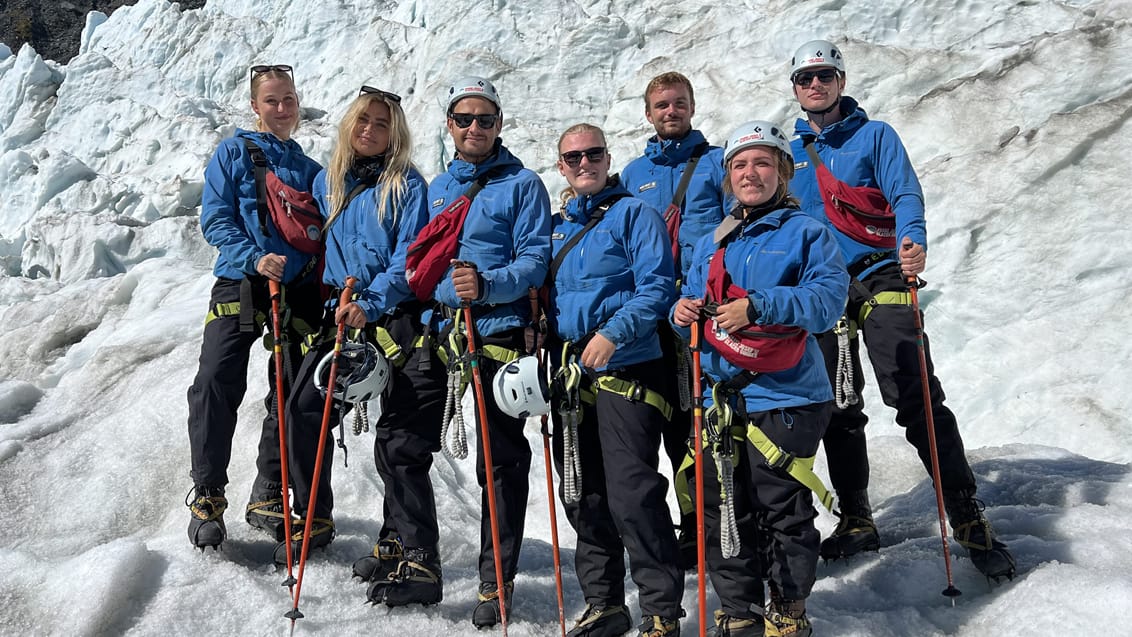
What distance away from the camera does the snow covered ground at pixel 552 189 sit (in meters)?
3.77

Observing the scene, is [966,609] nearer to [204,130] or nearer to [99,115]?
[204,130]

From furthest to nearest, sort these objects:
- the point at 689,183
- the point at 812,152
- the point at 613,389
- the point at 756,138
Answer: the point at 812,152
the point at 689,183
the point at 613,389
the point at 756,138

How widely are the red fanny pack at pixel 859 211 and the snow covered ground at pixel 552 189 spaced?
1589 millimetres

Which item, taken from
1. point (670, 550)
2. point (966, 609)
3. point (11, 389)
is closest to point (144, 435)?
point (11, 389)

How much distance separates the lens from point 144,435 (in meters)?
6.46

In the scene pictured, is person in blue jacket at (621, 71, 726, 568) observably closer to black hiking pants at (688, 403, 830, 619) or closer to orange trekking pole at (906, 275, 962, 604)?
black hiking pants at (688, 403, 830, 619)

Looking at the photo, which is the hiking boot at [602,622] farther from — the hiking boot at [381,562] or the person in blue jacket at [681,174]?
the hiking boot at [381,562]

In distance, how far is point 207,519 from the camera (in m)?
4.09

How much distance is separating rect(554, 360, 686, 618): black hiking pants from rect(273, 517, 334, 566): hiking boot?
1.45 metres

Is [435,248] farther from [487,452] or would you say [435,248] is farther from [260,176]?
[260,176]

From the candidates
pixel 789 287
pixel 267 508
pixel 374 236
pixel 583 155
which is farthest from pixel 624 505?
pixel 267 508

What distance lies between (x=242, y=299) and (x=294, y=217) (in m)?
0.50

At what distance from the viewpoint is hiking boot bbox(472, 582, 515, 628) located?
12.0ft

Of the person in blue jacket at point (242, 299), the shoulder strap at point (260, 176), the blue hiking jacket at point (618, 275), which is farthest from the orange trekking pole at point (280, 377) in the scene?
the blue hiking jacket at point (618, 275)
